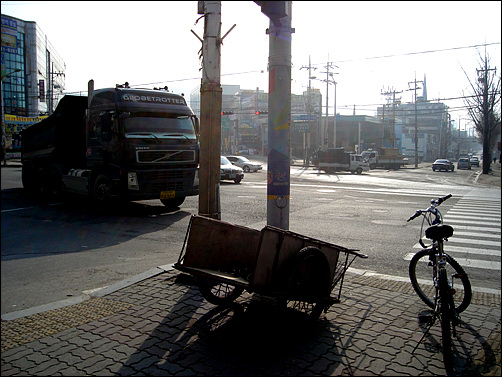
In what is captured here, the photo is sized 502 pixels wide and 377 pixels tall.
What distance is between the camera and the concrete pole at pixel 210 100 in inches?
230

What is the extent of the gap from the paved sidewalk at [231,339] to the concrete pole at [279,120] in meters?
1.27

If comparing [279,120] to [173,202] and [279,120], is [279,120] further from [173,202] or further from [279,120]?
[173,202]

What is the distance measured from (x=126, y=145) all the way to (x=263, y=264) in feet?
27.0

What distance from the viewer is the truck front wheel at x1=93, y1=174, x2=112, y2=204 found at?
11.8 metres

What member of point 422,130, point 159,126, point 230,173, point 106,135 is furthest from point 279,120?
point 422,130

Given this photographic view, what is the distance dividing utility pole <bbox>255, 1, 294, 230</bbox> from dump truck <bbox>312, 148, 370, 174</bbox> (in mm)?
39370

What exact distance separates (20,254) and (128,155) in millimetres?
4755

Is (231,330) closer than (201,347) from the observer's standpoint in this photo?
No

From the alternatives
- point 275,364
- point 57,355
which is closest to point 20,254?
point 57,355

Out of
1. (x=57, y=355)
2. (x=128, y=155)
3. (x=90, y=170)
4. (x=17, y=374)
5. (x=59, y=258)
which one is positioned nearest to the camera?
(x=17, y=374)

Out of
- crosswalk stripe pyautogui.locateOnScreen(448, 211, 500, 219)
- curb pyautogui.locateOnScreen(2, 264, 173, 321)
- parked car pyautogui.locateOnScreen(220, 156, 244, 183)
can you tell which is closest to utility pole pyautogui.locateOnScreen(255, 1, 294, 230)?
curb pyautogui.locateOnScreen(2, 264, 173, 321)

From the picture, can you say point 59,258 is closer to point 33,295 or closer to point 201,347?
point 33,295

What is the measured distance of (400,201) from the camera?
17.0 m

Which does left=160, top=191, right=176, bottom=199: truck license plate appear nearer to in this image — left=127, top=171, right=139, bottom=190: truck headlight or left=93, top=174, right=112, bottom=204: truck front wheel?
left=127, top=171, right=139, bottom=190: truck headlight
